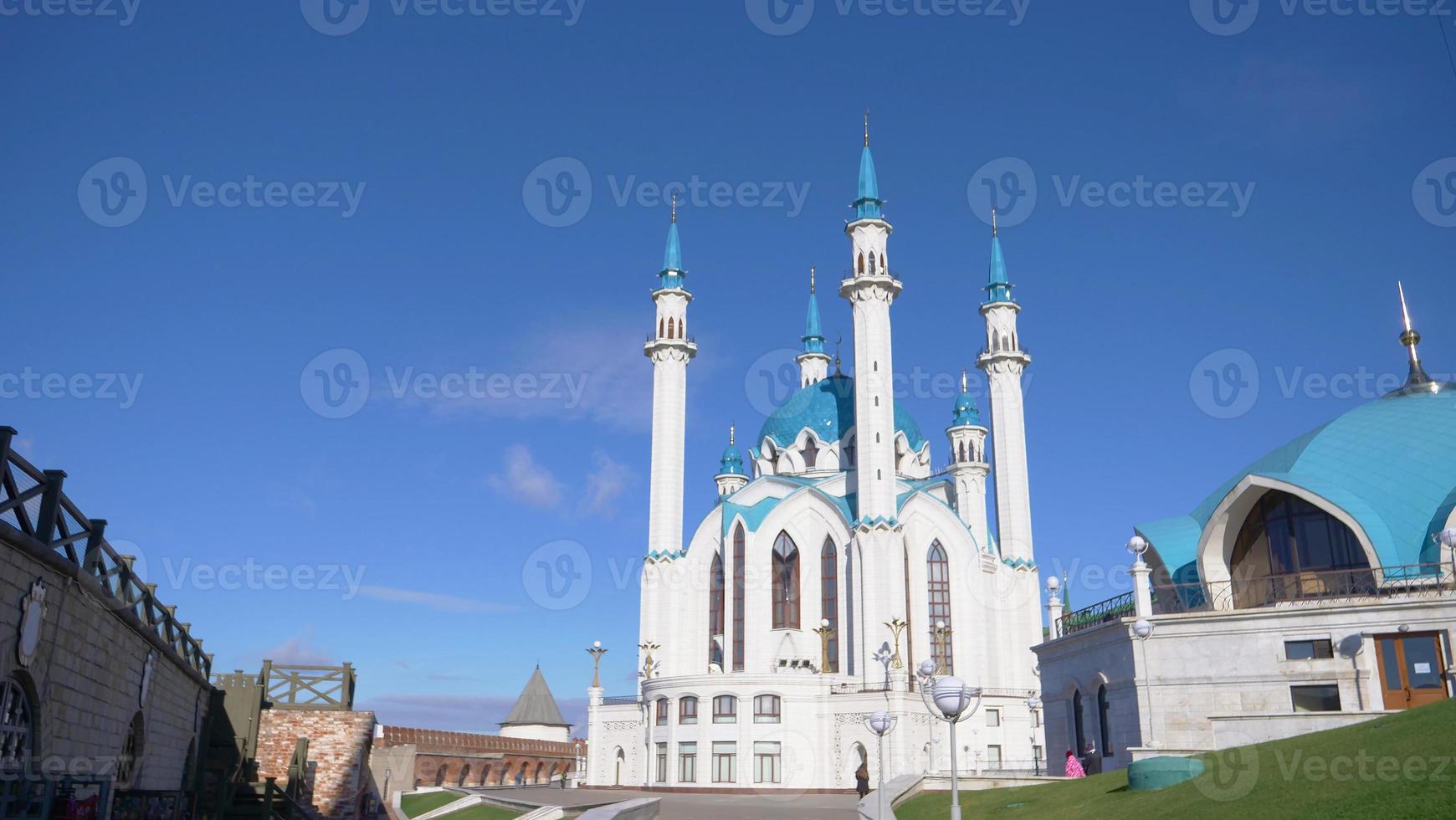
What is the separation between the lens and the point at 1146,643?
2572 cm

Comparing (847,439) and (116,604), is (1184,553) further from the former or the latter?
(847,439)

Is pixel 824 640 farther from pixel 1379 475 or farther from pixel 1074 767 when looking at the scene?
pixel 1379 475

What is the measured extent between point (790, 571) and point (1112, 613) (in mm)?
27483

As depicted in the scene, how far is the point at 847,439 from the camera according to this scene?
62.1m

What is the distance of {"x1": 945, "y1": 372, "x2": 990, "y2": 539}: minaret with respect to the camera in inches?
2425

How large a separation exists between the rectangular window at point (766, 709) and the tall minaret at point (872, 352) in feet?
30.7

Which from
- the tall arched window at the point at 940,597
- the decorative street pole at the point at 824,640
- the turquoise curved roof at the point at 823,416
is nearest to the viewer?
the decorative street pole at the point at 824,640

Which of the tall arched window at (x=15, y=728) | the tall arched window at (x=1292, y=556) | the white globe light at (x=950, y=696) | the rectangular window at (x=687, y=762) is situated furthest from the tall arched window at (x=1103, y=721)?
the tall arched window at (x=15, y=728)

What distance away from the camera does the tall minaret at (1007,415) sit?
57.4 meters

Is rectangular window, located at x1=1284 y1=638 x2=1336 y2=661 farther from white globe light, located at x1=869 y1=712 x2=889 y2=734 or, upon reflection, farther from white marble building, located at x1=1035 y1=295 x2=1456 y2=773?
white globe light, located at x1=869 y1=712 x2=889 y2=734

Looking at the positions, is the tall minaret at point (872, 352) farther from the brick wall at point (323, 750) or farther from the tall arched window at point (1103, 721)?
the brick wall at point (323, 750)

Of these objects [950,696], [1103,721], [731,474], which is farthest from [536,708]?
[950,696]

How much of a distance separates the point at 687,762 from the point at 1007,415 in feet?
81.9

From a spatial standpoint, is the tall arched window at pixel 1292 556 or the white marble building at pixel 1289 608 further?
the tall arched window at pixel 1292 556
